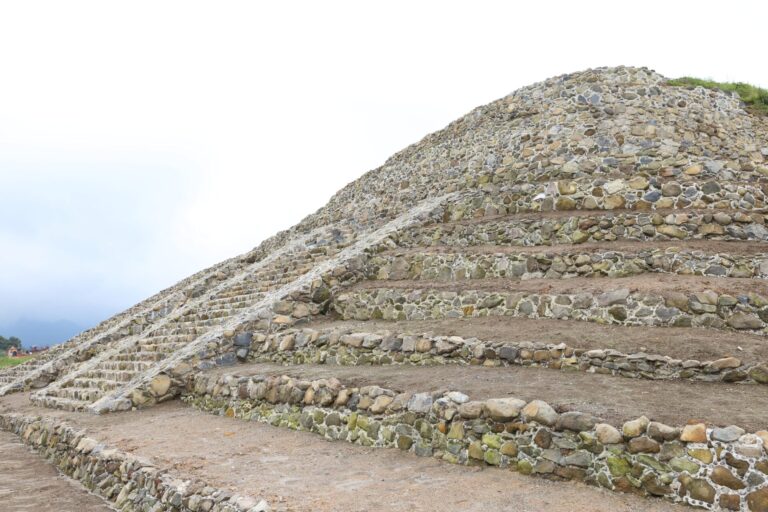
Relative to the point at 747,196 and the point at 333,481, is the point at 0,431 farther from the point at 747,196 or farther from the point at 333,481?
the point at 747,196

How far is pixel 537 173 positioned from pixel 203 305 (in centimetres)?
1166

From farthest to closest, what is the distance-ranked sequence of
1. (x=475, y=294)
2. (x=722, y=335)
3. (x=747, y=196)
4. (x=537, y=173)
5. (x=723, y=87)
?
(x=723, y=87)
(x=537, y=173)
(x=747, y=196)
(x=475, y=294)
(x=722, y=335)

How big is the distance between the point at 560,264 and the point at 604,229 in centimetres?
188

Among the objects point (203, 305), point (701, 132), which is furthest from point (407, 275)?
point (701, 132)

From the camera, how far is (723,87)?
70.8 feet

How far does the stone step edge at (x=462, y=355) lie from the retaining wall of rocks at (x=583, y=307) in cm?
146

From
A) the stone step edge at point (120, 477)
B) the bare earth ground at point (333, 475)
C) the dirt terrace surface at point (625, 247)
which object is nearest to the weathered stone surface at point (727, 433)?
the bare earth ground at point (333, 475)

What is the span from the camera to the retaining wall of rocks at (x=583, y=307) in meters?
10.0

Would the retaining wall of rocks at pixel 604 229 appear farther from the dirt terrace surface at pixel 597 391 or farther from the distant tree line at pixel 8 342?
A: the distant tree line at pixel 8 342

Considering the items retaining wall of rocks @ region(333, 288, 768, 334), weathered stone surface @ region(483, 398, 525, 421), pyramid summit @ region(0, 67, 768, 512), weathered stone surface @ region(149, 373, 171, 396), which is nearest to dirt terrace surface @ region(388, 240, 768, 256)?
pyramid summit @ region(0, 67, 768, 512)

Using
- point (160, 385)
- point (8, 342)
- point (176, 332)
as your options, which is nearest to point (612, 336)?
point (160, 385)

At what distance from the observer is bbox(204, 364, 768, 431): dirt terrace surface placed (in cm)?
703

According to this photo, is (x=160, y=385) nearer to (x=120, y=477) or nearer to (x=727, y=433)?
(x=120, y=477)

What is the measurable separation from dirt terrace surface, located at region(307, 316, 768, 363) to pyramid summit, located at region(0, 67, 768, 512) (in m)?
0.06
